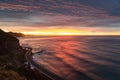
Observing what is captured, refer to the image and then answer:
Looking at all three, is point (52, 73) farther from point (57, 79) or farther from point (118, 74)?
point (118, 74)

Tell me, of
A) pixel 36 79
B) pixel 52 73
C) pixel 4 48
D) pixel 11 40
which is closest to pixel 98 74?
pixel 52 73

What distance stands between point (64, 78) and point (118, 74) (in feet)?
47.2

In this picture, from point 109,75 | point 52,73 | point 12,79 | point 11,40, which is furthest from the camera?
point 11,40

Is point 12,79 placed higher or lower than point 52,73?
higher

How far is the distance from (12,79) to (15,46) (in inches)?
1923

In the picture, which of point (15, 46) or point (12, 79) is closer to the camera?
point (12, 79)

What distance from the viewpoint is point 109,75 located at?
46656mm

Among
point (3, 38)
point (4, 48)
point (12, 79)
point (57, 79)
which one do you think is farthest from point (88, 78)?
point (3, 38)

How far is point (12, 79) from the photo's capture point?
93.7 ft

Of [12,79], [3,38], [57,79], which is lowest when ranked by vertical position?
[57,79]

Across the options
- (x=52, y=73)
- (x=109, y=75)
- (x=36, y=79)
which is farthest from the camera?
(x=52, y=73)

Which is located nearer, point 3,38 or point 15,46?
point 3,38

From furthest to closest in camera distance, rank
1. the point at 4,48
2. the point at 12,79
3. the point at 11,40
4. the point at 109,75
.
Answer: the point at 11,40 < the point at 4,48 < the point at 109,75 < the point at 12,79

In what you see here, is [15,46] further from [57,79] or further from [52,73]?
[57,79]
